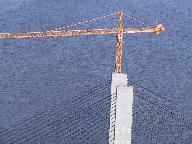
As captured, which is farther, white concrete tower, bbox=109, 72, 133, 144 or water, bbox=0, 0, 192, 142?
water, bbox=0, 0, 192, 142

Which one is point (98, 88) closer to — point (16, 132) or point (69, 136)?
point (69, 136)

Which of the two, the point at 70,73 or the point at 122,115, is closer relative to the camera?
the point at 122,115

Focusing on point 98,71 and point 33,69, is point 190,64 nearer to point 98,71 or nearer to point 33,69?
point 98,71

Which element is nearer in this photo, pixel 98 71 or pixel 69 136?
pixel 69 136

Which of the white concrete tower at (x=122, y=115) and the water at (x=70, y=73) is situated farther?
the water at (x=70, y=73)

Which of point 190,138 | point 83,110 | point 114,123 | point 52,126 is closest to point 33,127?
point 52,126

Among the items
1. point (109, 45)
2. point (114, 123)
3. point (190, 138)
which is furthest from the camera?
point (109, 45)

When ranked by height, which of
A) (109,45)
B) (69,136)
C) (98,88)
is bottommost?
(69,136)

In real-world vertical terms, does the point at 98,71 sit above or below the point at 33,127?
above

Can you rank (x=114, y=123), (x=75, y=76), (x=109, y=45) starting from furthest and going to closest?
1. (x=109, y=45)
2. (x=75, y=76)
3. (x=114, y=123)

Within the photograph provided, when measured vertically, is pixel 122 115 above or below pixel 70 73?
above
